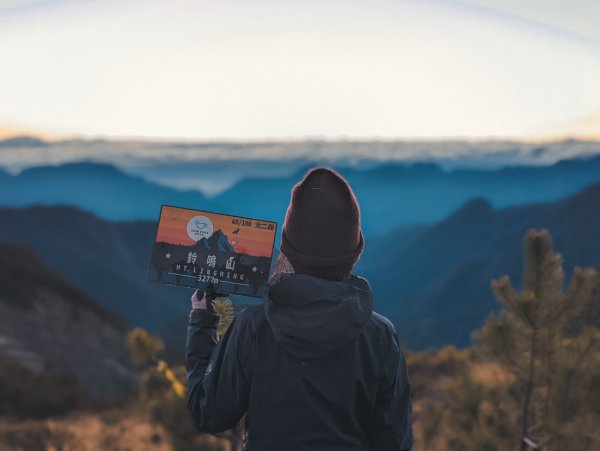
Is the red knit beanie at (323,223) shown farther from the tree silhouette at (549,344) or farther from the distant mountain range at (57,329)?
the distant mountain range at (57,329)

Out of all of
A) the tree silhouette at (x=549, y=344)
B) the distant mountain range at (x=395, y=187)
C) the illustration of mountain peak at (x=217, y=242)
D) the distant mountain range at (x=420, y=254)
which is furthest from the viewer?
the distant mountain range at (x=395, y=187)

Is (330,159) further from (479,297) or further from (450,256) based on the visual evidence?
(479,297)

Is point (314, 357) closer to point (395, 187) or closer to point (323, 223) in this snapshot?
point (323, 223)

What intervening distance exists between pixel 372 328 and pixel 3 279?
2901 centimetres

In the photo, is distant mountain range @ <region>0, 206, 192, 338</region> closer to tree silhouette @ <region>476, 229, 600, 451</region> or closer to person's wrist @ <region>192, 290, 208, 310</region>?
tree silhouette @ <region>476, 229, 600, 451</region>

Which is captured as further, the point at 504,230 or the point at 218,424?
the point at 504,230

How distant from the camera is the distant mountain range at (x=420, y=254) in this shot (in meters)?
24.6

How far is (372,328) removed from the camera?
2.46 m

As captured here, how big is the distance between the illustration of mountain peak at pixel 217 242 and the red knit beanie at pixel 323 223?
8.2 inches

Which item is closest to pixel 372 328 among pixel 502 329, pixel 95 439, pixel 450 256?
pixel 502 329

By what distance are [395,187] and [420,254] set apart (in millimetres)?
5332

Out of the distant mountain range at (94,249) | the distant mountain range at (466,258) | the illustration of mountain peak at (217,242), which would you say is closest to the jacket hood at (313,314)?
the illustration of mountain peak at (217,242)

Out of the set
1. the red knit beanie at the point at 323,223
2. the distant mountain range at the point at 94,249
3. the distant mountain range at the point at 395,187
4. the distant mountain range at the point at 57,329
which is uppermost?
the distant mountain range at the point at 395,187

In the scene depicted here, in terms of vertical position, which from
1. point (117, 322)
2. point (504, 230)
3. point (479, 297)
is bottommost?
point (117, 322)
